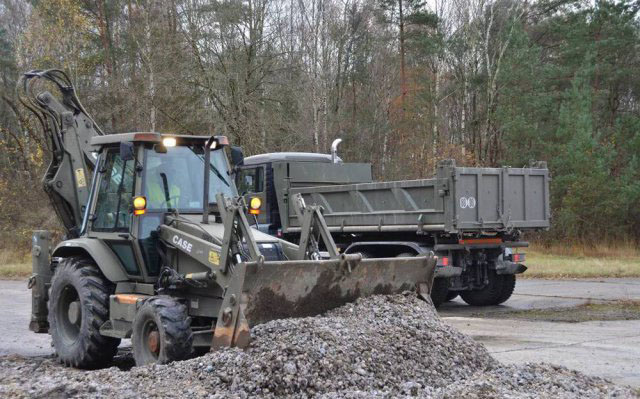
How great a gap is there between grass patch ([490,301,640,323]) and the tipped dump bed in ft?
4.84

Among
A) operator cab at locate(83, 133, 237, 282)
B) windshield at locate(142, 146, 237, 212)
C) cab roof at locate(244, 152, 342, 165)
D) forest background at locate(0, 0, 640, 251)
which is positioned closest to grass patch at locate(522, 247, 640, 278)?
forest background at locate(0, 0, 640, 251)

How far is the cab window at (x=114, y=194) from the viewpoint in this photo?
8.72 m

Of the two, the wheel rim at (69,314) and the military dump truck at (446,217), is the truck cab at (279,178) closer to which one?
the military dump truck at (446,217)

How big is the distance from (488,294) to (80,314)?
8.43m

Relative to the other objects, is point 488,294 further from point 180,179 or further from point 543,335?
point 180,179

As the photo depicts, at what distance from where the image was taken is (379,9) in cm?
3528

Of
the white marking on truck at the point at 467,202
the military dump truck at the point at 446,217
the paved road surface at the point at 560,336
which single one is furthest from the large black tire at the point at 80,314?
the white marking on truck at the point at 467,202

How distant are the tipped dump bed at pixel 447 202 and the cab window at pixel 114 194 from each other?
19.4 feet

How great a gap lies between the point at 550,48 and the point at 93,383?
109ft

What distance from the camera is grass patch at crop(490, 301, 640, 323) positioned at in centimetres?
1277

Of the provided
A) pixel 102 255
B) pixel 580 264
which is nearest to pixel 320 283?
pixel 102 255

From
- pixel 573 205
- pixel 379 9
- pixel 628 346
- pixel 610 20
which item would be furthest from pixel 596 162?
pixel 628 346

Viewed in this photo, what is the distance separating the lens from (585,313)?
1341 centimetres

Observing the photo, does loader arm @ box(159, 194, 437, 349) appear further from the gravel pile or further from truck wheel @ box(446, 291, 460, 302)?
truck wheel @ box(446, 291, 460, 302)
